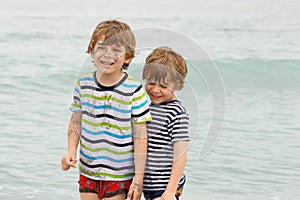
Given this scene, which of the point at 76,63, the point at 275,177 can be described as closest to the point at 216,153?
the point at 275,177

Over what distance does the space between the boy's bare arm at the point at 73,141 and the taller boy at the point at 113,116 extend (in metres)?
0.07

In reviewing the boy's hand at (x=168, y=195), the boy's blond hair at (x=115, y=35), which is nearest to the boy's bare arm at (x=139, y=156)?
the boy's hand at (x=168, y=195)

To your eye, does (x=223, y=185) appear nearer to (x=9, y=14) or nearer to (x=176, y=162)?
(x=176, y=162)

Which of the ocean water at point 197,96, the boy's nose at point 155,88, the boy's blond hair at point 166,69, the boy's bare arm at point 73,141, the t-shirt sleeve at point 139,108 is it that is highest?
the boy's blond hair at point 166,69

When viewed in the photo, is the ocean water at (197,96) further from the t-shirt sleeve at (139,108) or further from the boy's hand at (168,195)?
the boy's hand at (168,195)

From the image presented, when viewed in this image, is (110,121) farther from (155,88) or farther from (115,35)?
(115,35)

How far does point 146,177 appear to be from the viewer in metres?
2.86

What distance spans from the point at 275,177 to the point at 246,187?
14.8 inches

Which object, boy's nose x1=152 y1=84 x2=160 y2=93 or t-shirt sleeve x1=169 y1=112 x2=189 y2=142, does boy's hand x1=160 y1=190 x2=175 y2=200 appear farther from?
boy's nose x1=152 y1=84 x2=160 y2=93

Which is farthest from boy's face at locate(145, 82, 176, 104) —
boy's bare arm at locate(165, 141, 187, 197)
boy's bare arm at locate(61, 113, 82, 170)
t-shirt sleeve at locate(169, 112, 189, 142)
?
boy's bare arm at locate(61, 113, 82, 170)

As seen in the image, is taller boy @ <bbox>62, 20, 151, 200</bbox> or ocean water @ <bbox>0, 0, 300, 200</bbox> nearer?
taller boy @ <bbox>62, 20, 151, 200</bbox>

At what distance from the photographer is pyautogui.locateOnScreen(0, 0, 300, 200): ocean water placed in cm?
401

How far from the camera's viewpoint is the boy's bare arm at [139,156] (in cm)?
279

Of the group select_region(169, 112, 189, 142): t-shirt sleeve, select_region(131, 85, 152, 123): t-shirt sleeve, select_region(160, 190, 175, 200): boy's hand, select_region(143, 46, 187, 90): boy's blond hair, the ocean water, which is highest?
select_region(143, 46, 187, 90): boy's blond hair
